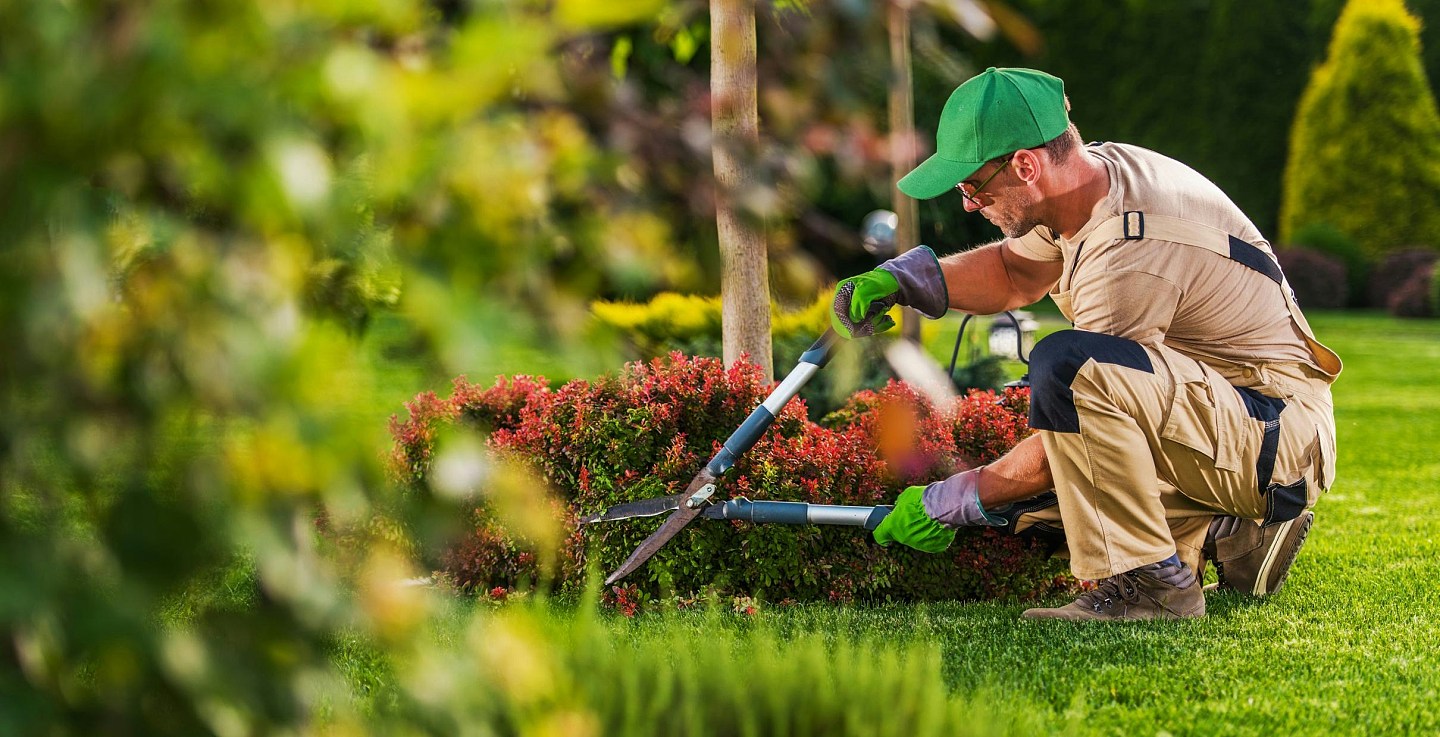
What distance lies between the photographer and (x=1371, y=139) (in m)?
18.0

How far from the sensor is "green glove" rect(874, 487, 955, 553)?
11.0 ft

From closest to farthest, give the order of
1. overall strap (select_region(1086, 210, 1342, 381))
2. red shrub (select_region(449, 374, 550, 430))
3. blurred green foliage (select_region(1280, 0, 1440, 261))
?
1. overall strap (select_region(1086, 210, 1342, 381))
2. red shrub (select_region(449, 374, 550, 430))
3. blurred green foliage (select_region(1280, 0, 1440, 261))

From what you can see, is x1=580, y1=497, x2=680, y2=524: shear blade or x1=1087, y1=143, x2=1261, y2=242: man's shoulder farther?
x1=580, y1=497, x2=680, y2=524: shear blade

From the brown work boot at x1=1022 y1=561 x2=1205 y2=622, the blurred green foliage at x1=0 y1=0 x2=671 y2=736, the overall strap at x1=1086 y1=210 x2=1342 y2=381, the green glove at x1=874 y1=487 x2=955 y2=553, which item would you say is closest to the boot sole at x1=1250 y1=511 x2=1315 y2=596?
the brown work boot at x1=1022 y1=561 x2=1205 y2=622

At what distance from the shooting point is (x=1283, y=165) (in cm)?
1927

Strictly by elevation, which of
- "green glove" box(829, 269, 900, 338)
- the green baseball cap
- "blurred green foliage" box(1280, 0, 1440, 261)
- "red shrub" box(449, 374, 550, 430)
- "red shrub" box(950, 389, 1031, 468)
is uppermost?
"blurred green foliage" box(1280, 0, 1440, 261)

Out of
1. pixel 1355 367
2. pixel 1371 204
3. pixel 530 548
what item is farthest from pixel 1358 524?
pixel 1371 204

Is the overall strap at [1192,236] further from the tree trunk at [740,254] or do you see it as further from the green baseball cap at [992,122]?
the tree trunk at [740,254]

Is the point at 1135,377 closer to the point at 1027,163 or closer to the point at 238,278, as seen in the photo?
the point at 1027,163

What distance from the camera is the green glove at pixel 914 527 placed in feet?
11.0

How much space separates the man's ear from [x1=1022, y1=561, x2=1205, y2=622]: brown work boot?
1020 mm

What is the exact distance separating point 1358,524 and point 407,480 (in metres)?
3.58

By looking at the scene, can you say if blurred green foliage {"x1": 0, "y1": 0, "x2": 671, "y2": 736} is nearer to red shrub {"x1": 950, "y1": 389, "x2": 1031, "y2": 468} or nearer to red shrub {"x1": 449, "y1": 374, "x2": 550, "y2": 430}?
red shrub {"x1": 950, "y1": 389, "x2": 1031, "y2": 468}

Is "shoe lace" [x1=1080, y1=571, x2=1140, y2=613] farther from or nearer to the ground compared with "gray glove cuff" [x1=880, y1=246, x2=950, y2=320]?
nearer to the ground
